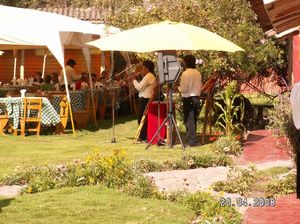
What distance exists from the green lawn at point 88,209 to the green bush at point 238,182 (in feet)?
4.11

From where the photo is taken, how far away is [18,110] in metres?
16.9

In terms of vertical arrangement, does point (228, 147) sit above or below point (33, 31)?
below

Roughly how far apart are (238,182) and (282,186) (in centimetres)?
59

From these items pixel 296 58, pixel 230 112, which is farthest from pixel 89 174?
pixel 296 58

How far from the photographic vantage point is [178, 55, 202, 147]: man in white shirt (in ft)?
48.2

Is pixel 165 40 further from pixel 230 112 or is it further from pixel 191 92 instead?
pixel 230 112

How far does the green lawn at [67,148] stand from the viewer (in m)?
12.6

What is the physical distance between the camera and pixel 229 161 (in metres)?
12.0

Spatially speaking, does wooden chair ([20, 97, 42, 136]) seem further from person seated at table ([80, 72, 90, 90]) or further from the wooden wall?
the wooden wall

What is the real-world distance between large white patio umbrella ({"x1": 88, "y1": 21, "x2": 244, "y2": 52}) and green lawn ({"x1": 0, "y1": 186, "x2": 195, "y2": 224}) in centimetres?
497

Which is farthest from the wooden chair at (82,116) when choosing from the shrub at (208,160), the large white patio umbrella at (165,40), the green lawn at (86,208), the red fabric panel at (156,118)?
the shrub at (208,160)

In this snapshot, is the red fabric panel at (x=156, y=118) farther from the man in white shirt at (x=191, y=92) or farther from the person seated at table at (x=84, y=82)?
the person seated at table at (x=84, y=82)

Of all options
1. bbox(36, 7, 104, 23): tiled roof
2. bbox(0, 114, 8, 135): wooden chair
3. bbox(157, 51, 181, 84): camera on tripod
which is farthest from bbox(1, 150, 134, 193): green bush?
bbox(36, 7, 104, 23): tiled roof

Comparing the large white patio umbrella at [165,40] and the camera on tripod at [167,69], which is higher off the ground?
the large white patio umbrella at [165,40]
